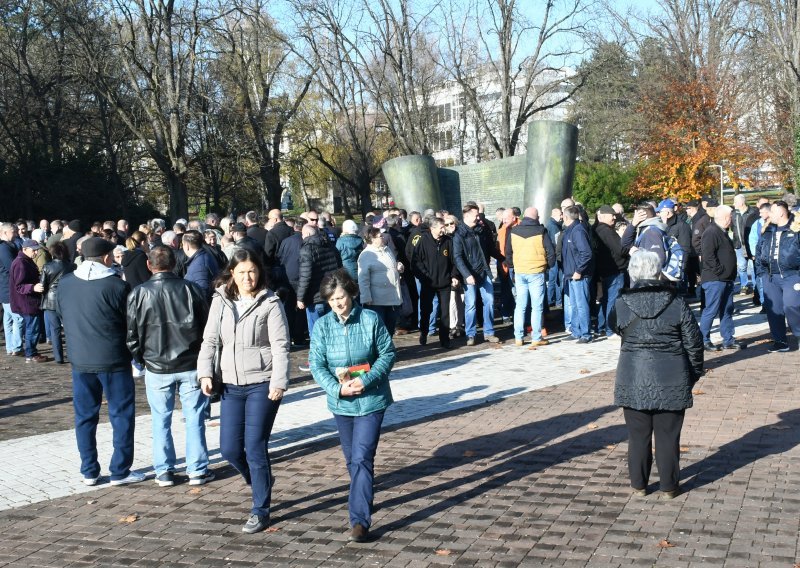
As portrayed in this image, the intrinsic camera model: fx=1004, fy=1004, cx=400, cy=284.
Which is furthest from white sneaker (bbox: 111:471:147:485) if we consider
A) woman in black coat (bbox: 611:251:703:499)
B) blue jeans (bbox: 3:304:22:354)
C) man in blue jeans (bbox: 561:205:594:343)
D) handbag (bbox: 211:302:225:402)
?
blue jeans (bbox: 3:304:22:354)

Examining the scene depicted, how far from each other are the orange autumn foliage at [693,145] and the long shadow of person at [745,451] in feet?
104

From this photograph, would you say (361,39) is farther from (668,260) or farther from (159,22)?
(668,260)

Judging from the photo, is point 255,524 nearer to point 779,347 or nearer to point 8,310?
point 779,347

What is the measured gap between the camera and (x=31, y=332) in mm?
14219

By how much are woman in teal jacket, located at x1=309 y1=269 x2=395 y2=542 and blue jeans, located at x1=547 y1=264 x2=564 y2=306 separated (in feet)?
34.6

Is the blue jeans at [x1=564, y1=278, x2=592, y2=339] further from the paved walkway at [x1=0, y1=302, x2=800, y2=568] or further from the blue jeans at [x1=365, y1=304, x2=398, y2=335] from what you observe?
the paved walkway at [x1=0, y1=302, x2=800, y2=568]

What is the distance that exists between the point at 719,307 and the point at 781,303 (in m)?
0.74

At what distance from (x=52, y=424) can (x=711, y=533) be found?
6.67 m

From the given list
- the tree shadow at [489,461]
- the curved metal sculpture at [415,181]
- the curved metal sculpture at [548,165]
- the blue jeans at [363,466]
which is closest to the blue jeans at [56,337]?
the tree shadow at [489,461]

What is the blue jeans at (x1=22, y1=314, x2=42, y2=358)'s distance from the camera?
46.5 feet

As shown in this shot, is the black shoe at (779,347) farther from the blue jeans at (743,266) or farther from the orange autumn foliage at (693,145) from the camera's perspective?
the orange autumn foliage at (693,145)

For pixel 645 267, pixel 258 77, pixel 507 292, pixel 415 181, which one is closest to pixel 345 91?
pixel 258 77

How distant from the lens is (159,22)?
28938 millimetres

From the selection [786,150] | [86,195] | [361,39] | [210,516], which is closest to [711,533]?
[210,516]
